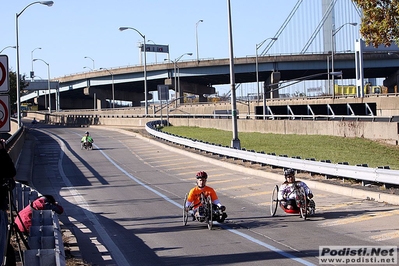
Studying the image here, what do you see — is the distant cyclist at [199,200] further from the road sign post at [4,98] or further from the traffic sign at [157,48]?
the traffic sign at [157,48]

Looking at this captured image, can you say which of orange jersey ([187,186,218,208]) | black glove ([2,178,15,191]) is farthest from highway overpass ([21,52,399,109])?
black glove ([2,178,15,191])

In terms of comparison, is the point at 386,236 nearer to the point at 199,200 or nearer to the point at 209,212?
the point at 209,212

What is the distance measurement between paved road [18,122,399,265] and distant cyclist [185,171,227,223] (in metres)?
0.27

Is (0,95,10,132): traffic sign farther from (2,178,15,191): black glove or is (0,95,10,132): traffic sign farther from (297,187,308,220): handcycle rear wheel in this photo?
(297,187,308,220): handcycle rear wheel

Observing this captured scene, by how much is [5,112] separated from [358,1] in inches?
823

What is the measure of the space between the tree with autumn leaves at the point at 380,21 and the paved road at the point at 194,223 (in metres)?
8.18

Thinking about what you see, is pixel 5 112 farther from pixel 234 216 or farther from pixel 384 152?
pixel 384 152

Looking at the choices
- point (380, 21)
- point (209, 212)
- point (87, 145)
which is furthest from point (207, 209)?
point (87, 145)

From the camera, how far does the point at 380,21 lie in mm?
28422

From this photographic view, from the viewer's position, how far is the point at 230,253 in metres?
11.2

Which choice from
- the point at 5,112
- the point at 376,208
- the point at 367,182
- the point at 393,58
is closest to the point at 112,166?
the point at 367,182

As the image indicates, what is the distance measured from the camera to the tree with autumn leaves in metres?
28.1

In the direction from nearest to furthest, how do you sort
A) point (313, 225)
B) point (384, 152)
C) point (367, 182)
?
1. point (313, 225)
2. point (367, 182)
3. point (384, 152)

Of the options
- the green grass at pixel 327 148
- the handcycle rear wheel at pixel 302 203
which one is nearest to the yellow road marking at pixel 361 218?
the handcycle rear wheel at pixel 302 203
